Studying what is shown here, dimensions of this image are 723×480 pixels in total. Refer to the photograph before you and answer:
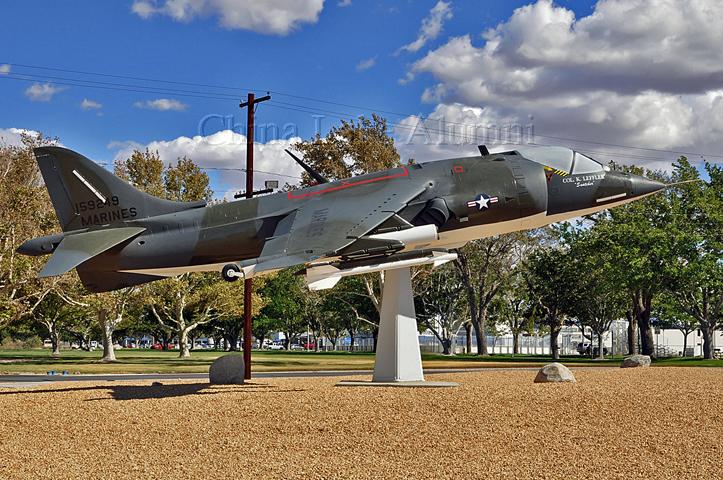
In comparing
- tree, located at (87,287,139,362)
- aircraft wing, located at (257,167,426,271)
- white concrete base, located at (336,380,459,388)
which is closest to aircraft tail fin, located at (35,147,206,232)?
aircraft wing, located at (257,167,426,271)

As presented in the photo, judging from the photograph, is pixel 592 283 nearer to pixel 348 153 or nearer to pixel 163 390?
pixel 348 153

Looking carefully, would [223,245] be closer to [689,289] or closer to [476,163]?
[476,163]

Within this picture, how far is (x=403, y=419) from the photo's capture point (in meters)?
15.6

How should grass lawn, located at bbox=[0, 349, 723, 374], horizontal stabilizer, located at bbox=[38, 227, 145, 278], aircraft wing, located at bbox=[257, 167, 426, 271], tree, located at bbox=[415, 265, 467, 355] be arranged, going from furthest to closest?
tree, located at bbox=[415, 265, 467, 355]
grass lawn, located at bbox=[0, 349, 723, 374]
horizontal stabilizer, located at bbox=[38, 227, 145, 278]
aircraft wing, located at bbox=[257, 167, 426, 271]

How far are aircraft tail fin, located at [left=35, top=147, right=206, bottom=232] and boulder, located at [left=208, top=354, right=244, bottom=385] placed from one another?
21.3 ft

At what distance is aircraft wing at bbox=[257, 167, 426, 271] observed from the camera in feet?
59.1

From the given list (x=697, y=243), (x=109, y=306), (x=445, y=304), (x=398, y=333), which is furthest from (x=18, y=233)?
(x=445, y=304)

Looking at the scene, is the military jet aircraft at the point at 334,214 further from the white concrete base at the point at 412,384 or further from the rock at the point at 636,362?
the rock at the point at 636,362

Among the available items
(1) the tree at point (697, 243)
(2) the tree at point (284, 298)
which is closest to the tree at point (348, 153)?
(1) the tree at point (697, 243)

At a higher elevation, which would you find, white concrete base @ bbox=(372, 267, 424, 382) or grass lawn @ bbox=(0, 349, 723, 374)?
white concrete base @ bbox=(372, 267, 424, 382)

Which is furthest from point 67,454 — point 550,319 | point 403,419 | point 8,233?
point 550,319

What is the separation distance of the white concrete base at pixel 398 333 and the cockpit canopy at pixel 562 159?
15.8ft

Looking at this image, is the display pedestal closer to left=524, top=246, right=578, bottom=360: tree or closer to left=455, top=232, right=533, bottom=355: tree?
left=455, top=232, right=533, bottom=355: tree

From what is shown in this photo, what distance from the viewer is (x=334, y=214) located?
19141mm
